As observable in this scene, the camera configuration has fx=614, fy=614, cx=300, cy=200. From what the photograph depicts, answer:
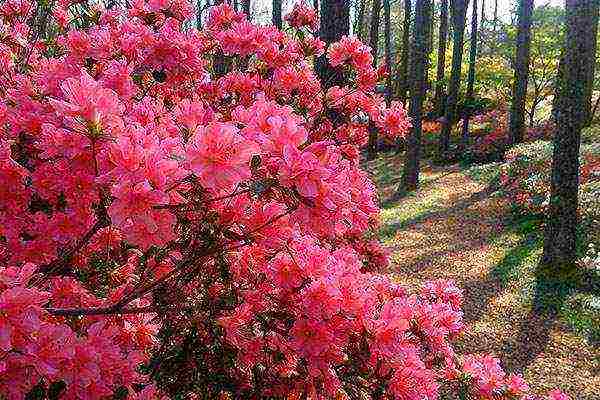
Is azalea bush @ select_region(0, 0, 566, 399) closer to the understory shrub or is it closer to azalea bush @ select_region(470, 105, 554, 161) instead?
the understory shrub

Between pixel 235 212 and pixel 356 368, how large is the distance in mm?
752

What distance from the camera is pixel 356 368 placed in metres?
2.16

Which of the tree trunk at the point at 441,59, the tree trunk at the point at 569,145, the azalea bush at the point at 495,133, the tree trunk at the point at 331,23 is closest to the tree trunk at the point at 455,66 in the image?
the azalea bush at the point at 495,133

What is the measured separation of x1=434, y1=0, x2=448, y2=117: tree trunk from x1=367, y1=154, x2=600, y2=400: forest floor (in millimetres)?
9016

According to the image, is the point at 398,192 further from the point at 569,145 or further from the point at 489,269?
the point at 569,145

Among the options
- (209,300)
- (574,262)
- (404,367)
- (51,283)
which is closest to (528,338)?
(574,262)

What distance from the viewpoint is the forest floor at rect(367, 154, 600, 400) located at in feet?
19.3

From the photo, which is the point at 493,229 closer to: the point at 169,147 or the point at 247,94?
the point at 247,94

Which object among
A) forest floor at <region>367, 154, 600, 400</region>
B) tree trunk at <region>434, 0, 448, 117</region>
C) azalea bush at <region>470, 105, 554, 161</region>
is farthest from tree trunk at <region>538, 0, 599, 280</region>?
tree trunk at <region>434, 0, 448, 117</region>

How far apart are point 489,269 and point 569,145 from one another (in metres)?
2.22

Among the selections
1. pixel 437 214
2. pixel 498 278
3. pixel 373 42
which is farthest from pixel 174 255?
pixel 373 42

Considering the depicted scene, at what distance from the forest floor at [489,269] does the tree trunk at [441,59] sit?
355 inches

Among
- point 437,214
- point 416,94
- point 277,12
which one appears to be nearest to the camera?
point 437,214

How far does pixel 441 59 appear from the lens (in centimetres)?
2316
